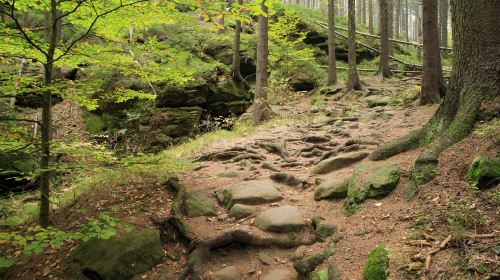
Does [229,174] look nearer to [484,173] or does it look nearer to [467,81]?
[467,81]

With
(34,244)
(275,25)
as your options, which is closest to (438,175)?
(34,244)

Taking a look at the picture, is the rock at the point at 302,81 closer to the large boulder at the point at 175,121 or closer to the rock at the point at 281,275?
the large boulder at the point at 175,121

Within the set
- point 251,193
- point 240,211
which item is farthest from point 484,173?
point 251,193

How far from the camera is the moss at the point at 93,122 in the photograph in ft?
47.5

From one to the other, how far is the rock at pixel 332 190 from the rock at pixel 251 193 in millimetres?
766

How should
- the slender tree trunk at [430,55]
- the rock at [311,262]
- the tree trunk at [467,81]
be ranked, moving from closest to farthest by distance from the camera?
the rock at [311,262] → the tree trunk at [467,81] → the slender tree trunk at [430,55]

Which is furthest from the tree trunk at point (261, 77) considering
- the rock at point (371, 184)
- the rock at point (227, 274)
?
the rock at point (227, 274)

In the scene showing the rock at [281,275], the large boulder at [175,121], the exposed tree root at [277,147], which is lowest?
the rock at [281,275]

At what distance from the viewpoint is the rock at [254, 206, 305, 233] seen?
18.4 ft

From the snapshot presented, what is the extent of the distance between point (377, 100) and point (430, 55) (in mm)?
4028

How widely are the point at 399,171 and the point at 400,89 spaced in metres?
12.5

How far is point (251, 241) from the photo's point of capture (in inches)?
214

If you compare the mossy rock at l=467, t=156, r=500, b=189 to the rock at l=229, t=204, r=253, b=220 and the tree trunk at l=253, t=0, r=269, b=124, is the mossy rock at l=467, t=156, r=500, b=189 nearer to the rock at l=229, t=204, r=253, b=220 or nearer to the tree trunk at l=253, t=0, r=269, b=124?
the rock at l=229, t=204, r=253, b=220

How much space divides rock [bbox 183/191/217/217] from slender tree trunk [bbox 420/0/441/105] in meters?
7.78
